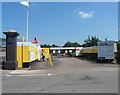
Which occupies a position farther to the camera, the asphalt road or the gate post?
the gate post

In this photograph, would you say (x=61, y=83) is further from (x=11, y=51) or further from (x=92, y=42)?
(x=92, y=42)

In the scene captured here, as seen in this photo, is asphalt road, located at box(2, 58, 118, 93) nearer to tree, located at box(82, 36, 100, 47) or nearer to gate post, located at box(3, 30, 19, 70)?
gate post, located at box(3, 30, 19, 70)

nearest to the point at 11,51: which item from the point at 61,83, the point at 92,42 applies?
the point at 61,83

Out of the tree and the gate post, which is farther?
the tree

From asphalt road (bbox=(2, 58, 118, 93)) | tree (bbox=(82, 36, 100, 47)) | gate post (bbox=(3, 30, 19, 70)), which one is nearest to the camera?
asphalt road (bbox=(2, 58, 118, 93))

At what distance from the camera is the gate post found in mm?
17016

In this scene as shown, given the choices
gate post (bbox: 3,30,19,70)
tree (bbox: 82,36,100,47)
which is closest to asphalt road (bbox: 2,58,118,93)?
gate post (bbox: 3,30,19,70)

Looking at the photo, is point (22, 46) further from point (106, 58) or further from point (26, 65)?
point (106, 58)

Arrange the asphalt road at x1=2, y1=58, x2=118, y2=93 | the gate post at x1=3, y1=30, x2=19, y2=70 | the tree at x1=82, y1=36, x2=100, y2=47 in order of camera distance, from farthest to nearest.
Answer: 1. the tree at x1=82, y1=36, x2=100, y2=47
2. the gate post at x1=3, y1=30, x2=19, y2=70
3. the asphalt road at x1=2, y1=58, x2=118, y2=93

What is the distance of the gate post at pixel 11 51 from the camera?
1702 cm

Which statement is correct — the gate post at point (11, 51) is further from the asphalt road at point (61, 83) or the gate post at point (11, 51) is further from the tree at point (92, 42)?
the tree at point (92, 42)

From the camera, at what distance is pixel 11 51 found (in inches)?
683

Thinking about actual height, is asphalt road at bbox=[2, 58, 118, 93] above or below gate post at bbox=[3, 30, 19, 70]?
below

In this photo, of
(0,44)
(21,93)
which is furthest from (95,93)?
(0,44)
